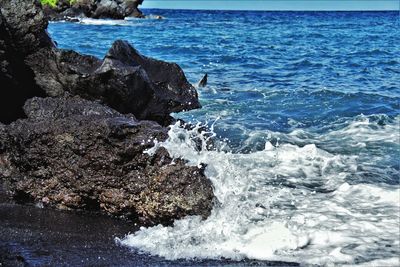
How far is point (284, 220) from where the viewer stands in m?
5.00

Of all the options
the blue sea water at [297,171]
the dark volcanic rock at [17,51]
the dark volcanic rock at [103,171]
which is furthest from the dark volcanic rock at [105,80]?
the blue sea water at [297,171]

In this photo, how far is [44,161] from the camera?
5.55m

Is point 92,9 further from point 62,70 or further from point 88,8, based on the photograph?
point 62,70

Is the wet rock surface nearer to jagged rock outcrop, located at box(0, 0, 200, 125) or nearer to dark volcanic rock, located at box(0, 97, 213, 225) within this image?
dark volcanic rock, located at box(0, 97, 213, 225)

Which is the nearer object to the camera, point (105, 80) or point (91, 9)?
point (105, 80)

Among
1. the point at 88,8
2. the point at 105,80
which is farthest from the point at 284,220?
the point at 88,8

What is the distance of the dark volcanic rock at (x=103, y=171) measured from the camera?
16.6ft

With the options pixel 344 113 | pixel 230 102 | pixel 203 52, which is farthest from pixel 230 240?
pixel 203 52

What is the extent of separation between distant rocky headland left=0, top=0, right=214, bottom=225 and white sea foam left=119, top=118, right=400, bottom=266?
0.73 ft

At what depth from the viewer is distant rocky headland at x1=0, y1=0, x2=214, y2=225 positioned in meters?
5.13

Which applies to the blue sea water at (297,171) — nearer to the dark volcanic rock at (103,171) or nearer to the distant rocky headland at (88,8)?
the dark volcanic rock at (103,171)

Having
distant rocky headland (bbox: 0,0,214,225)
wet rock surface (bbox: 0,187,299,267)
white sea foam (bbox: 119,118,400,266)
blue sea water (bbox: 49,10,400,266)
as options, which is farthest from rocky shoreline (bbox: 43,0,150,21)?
wet rock surface (bbox: 0,187,299,267)

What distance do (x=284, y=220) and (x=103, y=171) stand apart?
184 cm

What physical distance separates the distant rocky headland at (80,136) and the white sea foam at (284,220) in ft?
0.73
